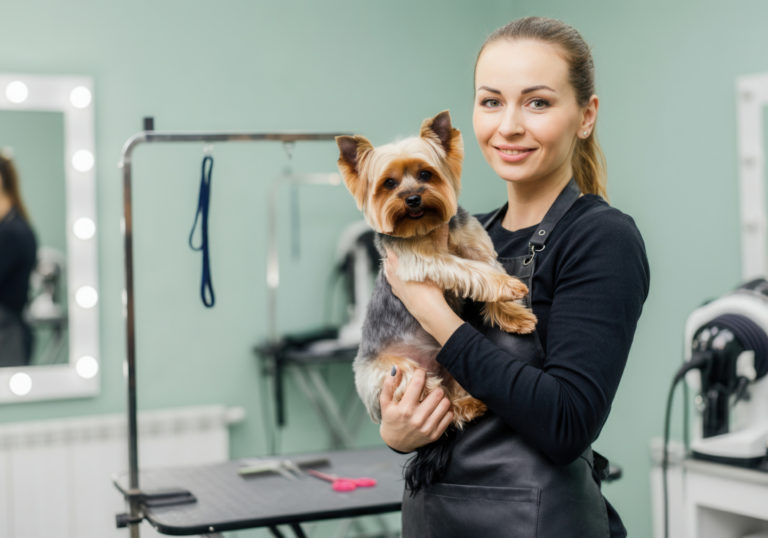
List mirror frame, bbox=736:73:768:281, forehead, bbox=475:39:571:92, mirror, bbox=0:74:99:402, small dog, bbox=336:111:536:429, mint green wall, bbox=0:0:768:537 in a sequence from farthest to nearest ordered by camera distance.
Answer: mirror, bbox=0:74:99:402, mint green wall, bbox=0:0:768:537, mirror frame, bbox=736:73:768:281, small dog, bbox=336:111:536:429, forehead, bbox=475:39:571:92

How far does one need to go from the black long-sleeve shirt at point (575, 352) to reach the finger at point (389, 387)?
0.14 metres

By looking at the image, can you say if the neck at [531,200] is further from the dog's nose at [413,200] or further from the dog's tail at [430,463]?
the dog's tail at [430,463]

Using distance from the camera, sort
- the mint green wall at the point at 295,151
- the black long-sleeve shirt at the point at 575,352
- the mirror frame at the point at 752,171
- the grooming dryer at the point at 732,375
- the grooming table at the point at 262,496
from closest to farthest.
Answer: the black long-sleeve shirt at the point at 575,352 → the grooming table at the point at 262,496 → the grooming dryer at the point at 732,375 → the mirror frame at the point at 752,171 → the mint green wall at the point at 295,151

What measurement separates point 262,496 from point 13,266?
1473mm

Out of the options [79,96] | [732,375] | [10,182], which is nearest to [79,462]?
[10,182]

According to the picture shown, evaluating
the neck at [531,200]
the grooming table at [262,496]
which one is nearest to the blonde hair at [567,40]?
the neck at [531,200]

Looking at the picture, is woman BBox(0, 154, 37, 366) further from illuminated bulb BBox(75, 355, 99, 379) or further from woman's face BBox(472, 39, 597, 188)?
woman's face BBox(472, 39, 597, 188)

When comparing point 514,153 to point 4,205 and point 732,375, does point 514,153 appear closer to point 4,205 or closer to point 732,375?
point 732,375

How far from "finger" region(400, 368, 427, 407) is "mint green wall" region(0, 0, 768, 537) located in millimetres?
1836

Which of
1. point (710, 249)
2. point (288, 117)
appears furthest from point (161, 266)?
point (710, 249)

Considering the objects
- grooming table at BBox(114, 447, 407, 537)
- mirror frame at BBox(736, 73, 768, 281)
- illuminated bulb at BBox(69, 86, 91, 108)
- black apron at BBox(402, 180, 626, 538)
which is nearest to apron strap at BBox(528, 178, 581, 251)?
black apron at BBox(402, 180, 626, 538)

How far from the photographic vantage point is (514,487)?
1060mm

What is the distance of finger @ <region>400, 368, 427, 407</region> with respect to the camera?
1.13 metres

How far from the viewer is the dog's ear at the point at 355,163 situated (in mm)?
1286
